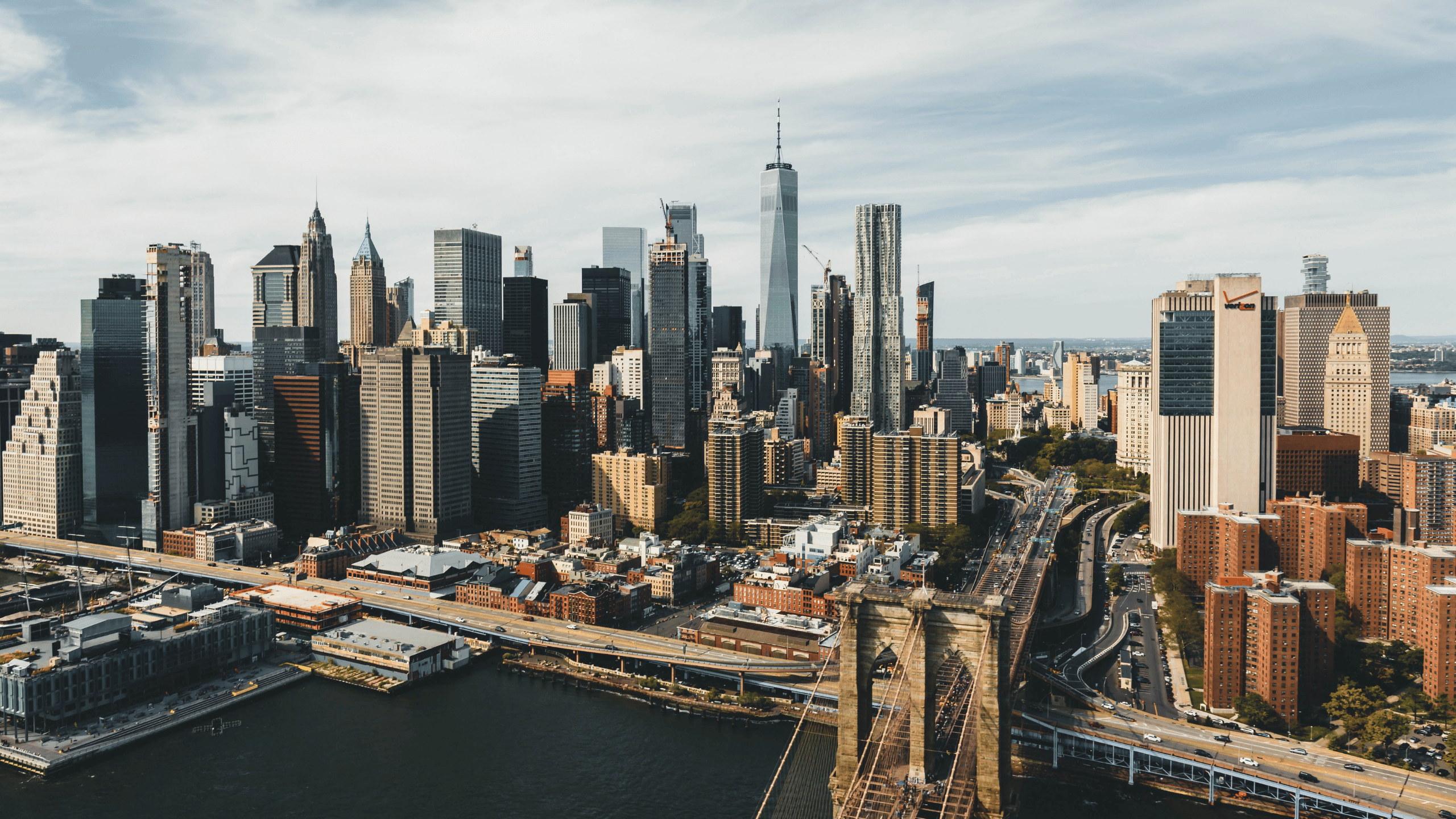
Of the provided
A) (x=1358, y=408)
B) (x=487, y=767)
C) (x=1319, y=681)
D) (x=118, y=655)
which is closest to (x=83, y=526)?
(x=118, y=655)

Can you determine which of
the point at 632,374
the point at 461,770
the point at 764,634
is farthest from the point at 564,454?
the point at 461,770

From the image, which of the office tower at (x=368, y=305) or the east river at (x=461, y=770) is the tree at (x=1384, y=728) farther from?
the office tower at (x=368, y=305)

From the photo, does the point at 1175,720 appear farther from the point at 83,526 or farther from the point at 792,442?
the point at 83,526

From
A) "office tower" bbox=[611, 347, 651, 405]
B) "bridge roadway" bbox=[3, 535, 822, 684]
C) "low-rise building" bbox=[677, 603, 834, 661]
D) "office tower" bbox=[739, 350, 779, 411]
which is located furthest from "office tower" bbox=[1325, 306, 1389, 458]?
"office tower" bbox=[611, 347, 651, 405]

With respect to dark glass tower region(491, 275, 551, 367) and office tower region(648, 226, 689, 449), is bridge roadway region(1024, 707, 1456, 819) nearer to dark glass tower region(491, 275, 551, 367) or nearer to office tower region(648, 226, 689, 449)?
office tower region(648, 226, 689, 449)

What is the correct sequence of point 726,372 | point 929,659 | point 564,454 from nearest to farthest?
point 929,659 < point 564,454 < point 726,372

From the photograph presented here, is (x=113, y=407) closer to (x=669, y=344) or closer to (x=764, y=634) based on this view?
(x=669, y=344)
